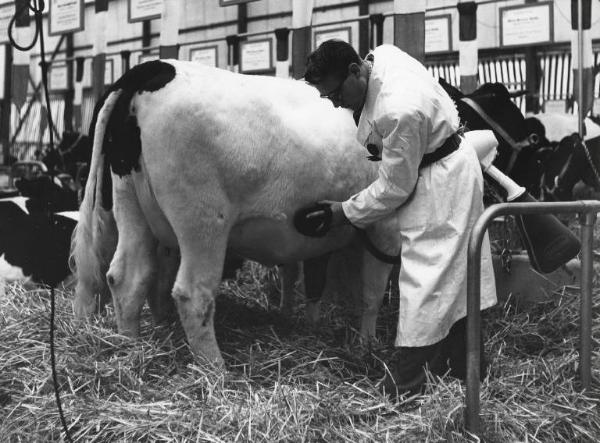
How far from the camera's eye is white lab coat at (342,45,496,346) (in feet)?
8.80

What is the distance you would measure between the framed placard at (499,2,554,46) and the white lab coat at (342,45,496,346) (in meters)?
3.61

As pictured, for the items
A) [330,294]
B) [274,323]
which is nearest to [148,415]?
[274,323]

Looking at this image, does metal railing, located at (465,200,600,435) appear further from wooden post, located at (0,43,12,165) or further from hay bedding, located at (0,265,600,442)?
wooden post, located at (0,43,12,165)

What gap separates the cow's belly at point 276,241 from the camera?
325cm

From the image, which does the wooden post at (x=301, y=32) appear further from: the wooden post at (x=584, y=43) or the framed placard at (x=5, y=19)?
the framed placard at (x=5, y=19)

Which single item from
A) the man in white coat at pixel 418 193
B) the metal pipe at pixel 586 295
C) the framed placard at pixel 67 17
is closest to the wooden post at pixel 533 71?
the framed placard at pixel 67 17

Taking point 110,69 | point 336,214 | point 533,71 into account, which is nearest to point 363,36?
point 533,71

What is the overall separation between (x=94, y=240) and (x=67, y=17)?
4.01 m

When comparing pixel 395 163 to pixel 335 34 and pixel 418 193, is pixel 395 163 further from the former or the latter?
pixel 335 34

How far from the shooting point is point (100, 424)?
8.25 ft

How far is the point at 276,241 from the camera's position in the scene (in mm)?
3328

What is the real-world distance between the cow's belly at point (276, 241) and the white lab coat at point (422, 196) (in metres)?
0.53

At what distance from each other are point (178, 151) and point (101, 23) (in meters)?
4.00

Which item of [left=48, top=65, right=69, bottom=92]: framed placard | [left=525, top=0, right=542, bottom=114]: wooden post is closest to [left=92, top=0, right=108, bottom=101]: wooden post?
[left=48, top=65, right=69, bottom=92]: framed placard
